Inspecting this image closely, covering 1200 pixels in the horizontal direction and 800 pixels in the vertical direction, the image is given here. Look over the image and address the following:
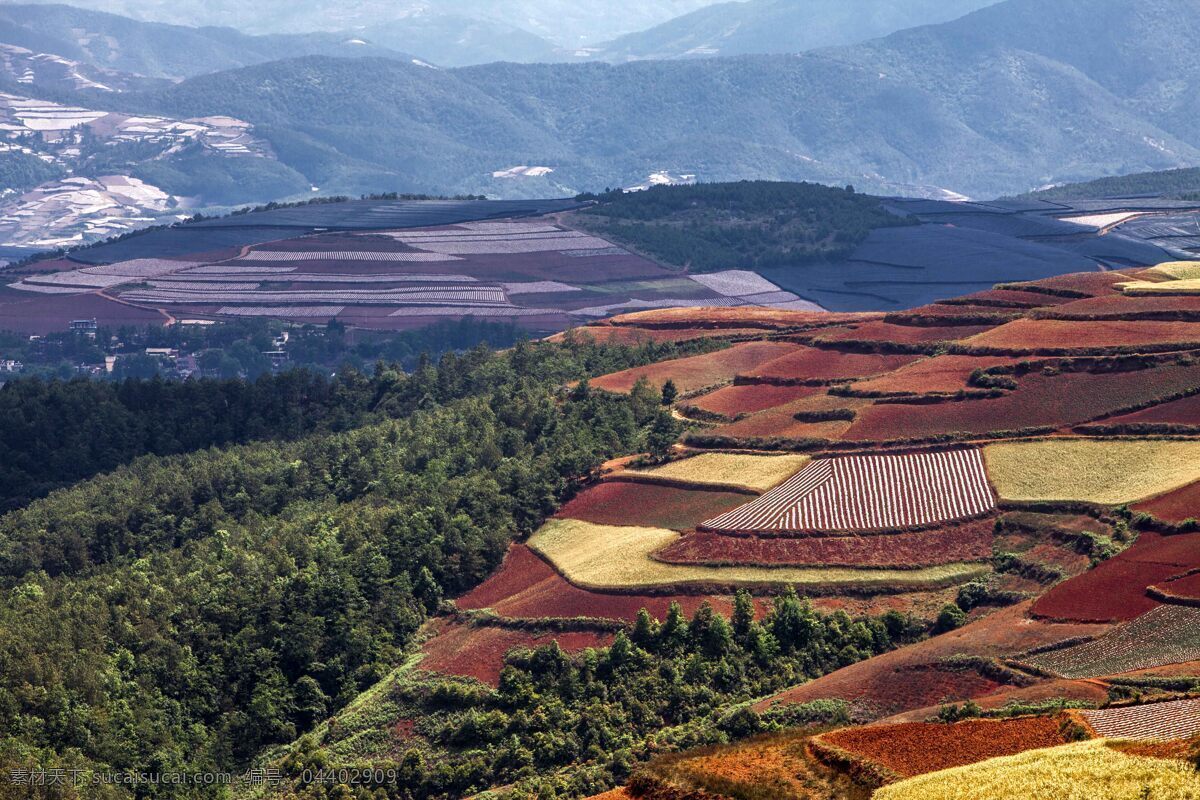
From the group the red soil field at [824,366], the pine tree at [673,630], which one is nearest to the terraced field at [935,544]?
the red soil field at [824,366]

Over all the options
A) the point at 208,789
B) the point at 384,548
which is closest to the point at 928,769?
the point at 208,789

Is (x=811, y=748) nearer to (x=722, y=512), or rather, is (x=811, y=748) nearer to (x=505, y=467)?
(x=722, y=512)

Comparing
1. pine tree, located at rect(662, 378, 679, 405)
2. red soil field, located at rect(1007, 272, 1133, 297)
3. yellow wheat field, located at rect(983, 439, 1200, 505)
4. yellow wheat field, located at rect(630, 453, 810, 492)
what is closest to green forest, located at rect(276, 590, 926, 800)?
yellow wheat field, located at rect(983, 439, 1200, 505)

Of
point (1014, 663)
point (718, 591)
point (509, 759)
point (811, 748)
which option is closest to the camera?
point (811, 748)

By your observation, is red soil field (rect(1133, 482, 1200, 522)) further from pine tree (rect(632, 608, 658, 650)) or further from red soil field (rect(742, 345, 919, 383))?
red soil field (rect(742, 345, 919, 383))

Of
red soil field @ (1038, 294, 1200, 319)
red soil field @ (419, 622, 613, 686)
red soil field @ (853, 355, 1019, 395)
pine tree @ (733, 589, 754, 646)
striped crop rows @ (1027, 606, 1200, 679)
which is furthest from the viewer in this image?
red soil field @ (1038, 294, 1200, 319)

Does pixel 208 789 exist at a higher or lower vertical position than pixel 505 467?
lower
